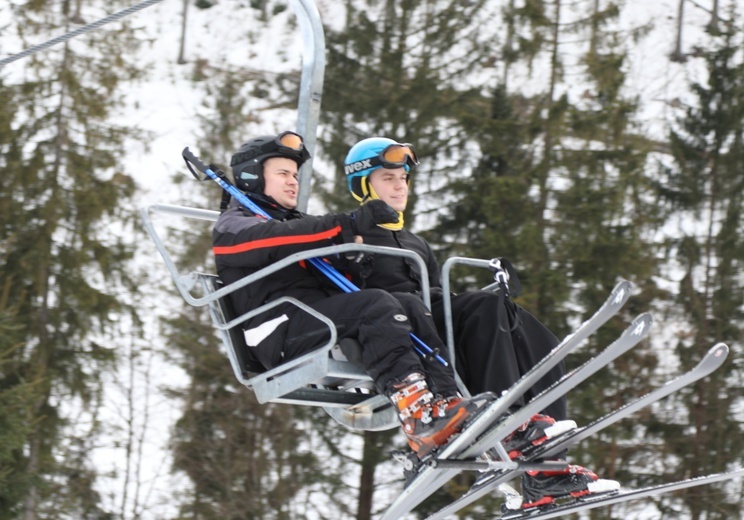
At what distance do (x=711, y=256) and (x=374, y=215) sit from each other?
485 inches

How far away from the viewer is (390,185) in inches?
182

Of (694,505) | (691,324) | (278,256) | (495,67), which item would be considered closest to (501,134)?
(495,67)

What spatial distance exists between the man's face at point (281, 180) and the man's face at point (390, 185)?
0.31 meters

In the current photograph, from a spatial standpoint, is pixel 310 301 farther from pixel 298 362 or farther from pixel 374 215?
pixel 374 215

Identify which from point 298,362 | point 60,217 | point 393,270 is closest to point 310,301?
point 298,362

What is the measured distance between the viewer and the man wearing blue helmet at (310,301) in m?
4.13

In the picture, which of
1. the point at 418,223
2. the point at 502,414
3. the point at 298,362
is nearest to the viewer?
the point at 502,414

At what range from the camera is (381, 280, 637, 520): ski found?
143 inches

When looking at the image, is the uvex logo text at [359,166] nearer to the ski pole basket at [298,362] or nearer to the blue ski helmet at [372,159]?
the blue ski helmet at [372,159]

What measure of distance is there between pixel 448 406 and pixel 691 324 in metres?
12.1

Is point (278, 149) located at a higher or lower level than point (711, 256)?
lower

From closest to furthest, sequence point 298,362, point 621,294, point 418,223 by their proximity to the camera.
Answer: point 621,294, point 298,362, point 418,223

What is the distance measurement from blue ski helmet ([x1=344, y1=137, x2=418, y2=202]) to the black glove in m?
0.48

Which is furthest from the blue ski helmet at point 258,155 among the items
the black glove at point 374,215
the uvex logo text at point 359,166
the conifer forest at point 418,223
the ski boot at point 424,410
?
the conifer forest at point 418,223
